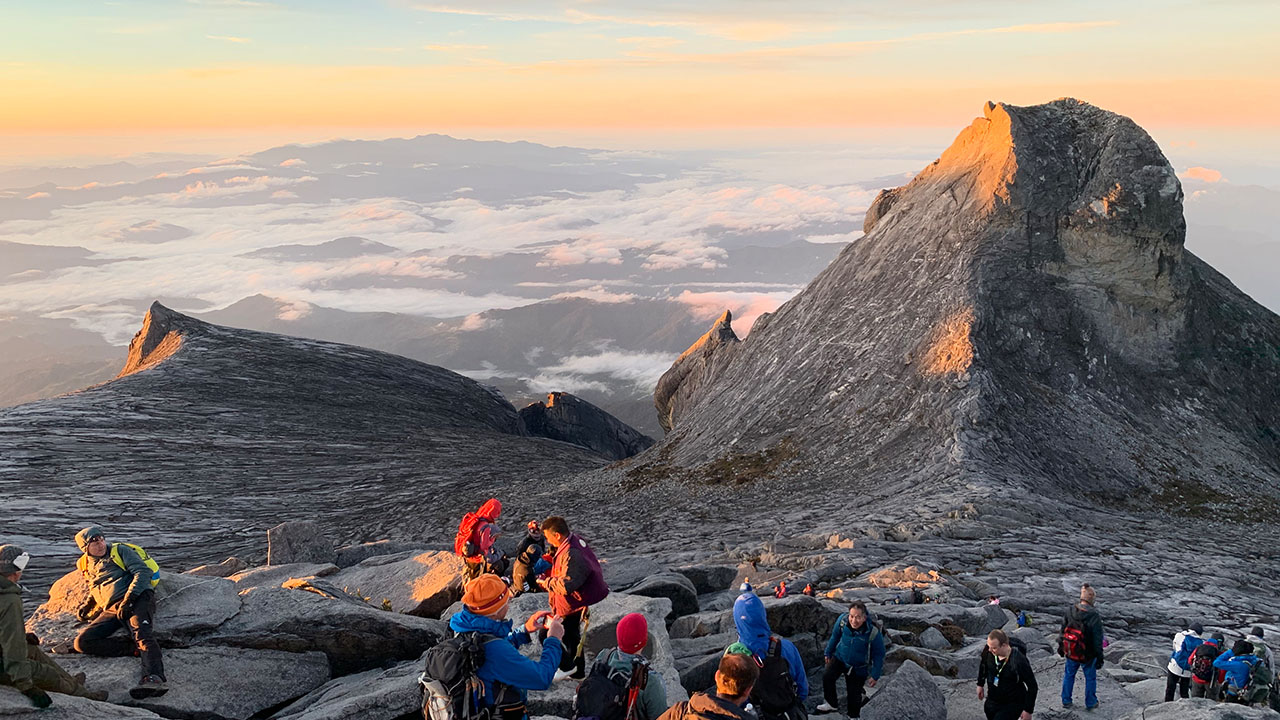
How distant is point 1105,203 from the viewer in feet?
185

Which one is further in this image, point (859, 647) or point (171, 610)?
point (171, 610)

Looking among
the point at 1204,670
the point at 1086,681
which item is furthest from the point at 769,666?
the point at 1204,670

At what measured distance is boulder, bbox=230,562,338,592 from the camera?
25.2m

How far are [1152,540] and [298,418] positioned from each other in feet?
192

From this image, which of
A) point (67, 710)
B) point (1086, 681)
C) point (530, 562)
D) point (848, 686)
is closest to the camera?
point (67, 710)

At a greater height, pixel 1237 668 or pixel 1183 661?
pixel 1237 668

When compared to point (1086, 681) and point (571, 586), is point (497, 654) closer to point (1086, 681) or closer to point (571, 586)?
point (571, 586)

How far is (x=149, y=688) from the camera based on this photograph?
57.3ft

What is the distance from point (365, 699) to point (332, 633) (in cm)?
375

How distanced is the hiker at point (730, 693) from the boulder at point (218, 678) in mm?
10782

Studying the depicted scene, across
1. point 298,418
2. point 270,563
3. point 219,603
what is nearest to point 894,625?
point 219,603

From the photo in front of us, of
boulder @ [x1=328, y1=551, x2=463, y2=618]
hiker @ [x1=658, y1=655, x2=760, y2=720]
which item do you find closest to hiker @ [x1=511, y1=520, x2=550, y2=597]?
boulder @ [x1=328, y1=551, x2=463, y2=618]

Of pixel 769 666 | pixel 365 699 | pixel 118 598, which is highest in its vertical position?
pixel 769 666

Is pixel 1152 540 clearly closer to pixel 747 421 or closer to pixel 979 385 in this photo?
pixel 979 385
